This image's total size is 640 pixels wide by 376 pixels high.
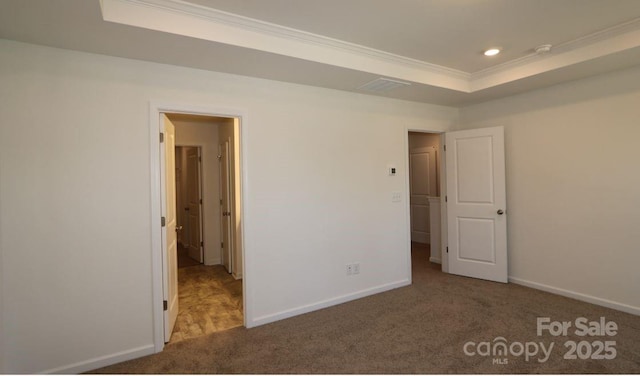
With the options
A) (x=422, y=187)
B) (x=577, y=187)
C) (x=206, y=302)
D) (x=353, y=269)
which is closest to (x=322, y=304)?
(x=353, y=269)

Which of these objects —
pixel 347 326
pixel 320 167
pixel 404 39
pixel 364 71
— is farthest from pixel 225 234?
pixel 404 39

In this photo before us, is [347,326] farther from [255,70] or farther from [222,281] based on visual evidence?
[255,70]

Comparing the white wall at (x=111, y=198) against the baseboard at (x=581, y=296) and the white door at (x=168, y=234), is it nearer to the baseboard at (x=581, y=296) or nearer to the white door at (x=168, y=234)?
the white door at (x=168, y=234)

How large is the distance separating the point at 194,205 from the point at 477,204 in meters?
4.73

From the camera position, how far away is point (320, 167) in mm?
3479

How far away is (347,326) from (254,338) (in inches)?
33.9

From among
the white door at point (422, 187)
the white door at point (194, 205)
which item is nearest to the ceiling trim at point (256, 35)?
the white door at point (194, 205)

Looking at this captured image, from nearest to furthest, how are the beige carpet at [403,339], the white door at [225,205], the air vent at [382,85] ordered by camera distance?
1. the beige carpet at [403,339]
2. the air vent at [382,85]
3. the white door at [225,205]

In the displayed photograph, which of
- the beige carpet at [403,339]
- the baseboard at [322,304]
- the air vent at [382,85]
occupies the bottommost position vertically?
the beige carpet at [403,339]

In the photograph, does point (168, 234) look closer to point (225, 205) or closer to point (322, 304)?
point (322, 304)

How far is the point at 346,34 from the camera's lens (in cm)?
269

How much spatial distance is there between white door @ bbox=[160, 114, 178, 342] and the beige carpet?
1.01ft

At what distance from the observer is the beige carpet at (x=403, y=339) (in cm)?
236

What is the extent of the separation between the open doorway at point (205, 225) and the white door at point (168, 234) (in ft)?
0.36
